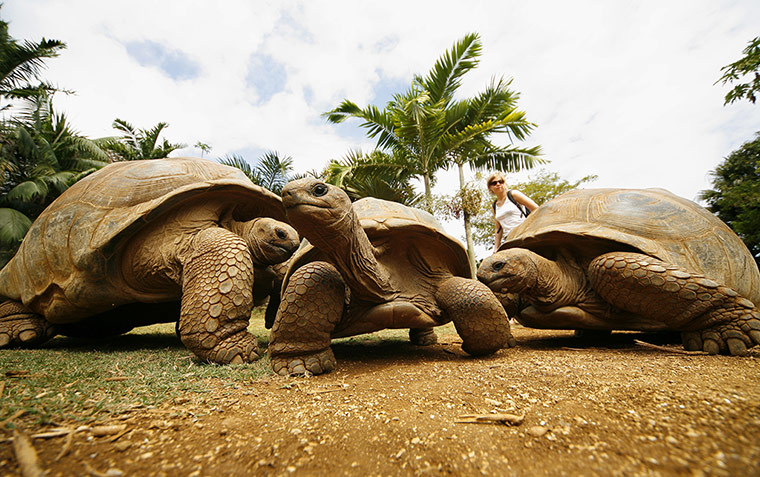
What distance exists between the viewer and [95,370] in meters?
1.93

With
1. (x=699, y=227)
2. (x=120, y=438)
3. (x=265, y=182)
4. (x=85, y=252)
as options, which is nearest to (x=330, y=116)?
(x=265, y=182)

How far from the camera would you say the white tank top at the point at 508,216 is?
194 inches

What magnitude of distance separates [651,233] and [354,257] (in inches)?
105

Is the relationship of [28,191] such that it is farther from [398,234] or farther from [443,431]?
[443,431]

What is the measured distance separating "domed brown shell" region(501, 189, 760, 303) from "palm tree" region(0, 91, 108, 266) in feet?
57.4

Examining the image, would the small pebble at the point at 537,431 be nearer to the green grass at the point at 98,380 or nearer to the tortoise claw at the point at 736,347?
the green grass at the point at 98,380

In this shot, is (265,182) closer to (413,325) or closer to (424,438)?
(413,325)

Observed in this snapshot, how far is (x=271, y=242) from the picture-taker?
2844 mm

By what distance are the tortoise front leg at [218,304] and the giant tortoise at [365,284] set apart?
12.6 inches

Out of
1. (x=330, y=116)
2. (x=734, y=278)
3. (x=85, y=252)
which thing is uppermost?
(x=330, y=116)

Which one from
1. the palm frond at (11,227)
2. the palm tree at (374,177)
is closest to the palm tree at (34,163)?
the palm frond at (11,227)

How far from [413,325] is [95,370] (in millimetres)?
2087

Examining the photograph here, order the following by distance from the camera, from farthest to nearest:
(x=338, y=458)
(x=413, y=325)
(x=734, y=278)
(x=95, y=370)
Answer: (x=734, y=278), (x=413, y=325), (x=95, y=370), (x=338, y=458)

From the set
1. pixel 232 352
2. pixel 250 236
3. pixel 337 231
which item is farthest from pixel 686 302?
pixel 250 236
